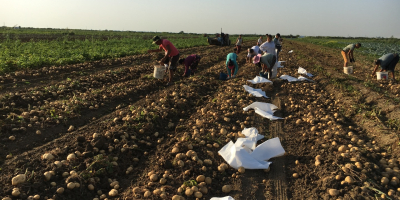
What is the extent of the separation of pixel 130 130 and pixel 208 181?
1.78m

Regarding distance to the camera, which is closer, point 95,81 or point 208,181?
point 208,181

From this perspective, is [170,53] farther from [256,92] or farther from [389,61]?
[389,61]

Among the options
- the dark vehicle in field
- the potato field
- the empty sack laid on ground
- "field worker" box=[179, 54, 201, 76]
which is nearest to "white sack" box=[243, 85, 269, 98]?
the potato field

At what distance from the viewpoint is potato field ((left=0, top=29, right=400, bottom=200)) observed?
112 inches

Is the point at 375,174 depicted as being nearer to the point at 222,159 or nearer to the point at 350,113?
the point at 222,159

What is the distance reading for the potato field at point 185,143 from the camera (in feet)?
9.30

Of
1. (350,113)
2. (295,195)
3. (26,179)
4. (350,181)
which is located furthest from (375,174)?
(26,179)

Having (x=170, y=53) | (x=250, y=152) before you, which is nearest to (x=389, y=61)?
(x=170, y=53)

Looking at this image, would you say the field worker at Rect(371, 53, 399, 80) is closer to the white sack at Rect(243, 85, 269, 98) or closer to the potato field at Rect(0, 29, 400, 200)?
the potato field at Rect(0, 29, 400, 200)

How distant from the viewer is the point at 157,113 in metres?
4.84

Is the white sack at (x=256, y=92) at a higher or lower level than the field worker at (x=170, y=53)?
lower

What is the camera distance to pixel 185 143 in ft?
12.0

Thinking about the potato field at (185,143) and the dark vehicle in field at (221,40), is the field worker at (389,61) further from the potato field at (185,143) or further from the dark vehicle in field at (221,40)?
the dark vehicle in field at (221,40)

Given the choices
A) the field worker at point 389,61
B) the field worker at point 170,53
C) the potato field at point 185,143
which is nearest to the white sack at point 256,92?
the potato field at point 185,143
